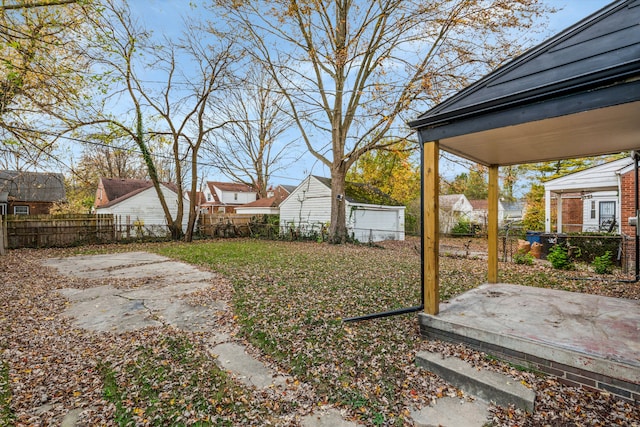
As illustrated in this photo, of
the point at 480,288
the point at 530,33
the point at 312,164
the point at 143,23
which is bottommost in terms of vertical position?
the point at 480,288

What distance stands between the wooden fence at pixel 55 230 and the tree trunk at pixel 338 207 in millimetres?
10485

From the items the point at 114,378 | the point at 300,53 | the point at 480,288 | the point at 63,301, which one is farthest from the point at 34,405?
the point at 300,53

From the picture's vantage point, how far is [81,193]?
26984 millimetres

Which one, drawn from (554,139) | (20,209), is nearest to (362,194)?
(554,139)

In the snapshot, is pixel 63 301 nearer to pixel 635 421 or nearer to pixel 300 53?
pixel 635 421

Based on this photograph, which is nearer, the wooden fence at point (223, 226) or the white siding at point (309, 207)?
the white siding at point (309, 207)

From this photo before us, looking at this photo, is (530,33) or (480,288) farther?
(530,33)

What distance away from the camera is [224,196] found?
3781cm

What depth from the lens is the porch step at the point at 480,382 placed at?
2.36 metres

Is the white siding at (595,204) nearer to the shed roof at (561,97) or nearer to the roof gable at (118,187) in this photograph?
the shed roof at (561,97)

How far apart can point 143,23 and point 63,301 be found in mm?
11800

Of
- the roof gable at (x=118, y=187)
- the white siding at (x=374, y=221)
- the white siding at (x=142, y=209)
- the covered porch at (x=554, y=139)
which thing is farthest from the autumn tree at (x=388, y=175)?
the covered porch at (x=554, y=139)

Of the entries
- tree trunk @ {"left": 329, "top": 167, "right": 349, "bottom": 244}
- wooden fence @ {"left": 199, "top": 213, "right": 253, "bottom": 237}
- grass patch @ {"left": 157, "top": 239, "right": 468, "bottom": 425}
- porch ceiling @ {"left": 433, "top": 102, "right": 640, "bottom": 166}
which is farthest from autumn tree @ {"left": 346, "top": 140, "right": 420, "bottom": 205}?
porch ceiling @ {"left": 433, "top": 102, "right": 640, "bottom": 166}

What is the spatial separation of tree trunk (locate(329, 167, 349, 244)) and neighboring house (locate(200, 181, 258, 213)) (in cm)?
2497
